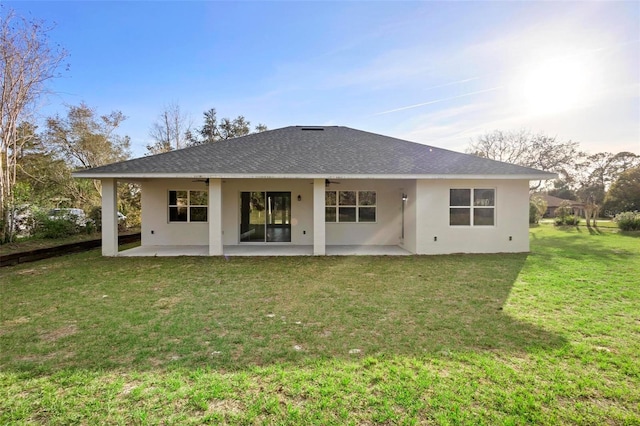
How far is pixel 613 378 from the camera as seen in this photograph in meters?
3.13

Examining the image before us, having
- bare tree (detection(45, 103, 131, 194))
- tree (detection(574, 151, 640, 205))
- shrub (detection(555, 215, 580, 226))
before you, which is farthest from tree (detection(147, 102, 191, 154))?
tree (detection(574, 151, 640, 205))

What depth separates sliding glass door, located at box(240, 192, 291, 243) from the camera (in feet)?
41.8

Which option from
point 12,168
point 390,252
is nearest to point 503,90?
point 390,252

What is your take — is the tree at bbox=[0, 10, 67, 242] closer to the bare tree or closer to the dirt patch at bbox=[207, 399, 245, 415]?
the bare tree

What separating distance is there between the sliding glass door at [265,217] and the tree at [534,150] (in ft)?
94.9

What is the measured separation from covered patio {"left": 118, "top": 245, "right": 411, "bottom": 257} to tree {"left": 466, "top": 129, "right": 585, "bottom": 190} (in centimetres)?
2797

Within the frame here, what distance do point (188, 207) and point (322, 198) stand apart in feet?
18.9

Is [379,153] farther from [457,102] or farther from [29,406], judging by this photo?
[29,406]

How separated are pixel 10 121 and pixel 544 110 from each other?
2153 centimetres

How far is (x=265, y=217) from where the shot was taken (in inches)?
506

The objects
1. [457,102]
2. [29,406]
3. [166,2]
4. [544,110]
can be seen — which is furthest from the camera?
[457,102]

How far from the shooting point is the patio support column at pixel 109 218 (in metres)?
10.4

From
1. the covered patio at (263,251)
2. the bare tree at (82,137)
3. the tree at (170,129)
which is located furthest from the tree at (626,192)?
the bare tree at (82,137)

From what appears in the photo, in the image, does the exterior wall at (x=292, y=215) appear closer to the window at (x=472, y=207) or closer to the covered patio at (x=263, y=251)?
the covered patio at (x=263, y=251)
